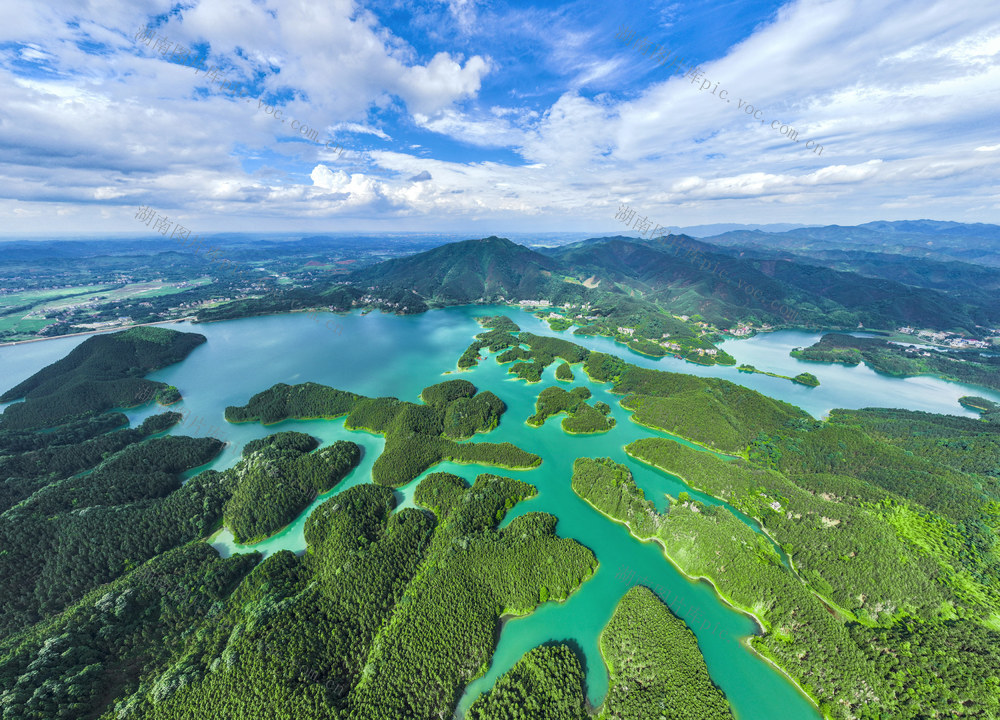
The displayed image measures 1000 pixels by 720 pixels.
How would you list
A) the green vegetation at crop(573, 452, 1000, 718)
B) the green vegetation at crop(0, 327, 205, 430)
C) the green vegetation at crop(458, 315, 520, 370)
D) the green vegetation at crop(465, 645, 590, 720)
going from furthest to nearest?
1. the green vegetation at crop(458, 315, 520, 370)
2. the green vegetation at crop(0, 327, 205, 430)
3. the green vegetation at crop(573, 452, 1000, 718)
4. the green vegetation at crop(465, 645, 590, 720)

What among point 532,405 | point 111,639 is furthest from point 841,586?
point 111,639

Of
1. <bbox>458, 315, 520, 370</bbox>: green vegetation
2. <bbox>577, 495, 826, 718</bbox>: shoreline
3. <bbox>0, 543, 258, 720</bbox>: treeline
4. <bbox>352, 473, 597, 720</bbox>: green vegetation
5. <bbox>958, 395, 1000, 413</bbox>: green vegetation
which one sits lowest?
<bbox>958, 395, 1000, 413</bbox>: green vegetation

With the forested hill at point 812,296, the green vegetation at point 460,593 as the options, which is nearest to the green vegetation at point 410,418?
the green vegetation at point 460,593

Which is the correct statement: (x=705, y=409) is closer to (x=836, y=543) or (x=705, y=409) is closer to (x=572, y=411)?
(x=572, y=411)

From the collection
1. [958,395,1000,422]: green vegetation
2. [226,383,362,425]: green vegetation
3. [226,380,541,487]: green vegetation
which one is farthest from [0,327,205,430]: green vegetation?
[958,395,1000,422]: green vegetation

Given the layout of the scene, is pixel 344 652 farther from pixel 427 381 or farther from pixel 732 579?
pixel 427 381

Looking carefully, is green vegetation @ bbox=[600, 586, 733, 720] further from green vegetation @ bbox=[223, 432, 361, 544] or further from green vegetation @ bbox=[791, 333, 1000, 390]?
green vegetation @ bbox=[791, 333, 1000, 390]

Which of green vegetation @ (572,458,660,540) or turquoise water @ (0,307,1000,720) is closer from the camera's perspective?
turquoise water @ (0,307,1000,720)
